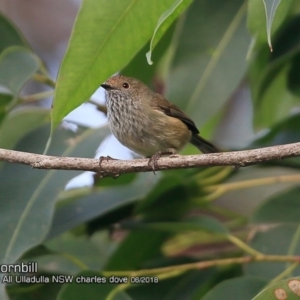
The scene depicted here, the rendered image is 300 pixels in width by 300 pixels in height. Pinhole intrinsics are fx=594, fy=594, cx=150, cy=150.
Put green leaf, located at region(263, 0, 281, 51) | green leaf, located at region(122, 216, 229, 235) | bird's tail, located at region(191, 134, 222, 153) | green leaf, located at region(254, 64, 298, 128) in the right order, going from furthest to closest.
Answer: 1. bird's tail, located at region(191, 134, 222, 153)
2. green leaf, located at region(254, 64, 298, 128)
3. green leaf, located at region(122, 216, 229, 235)
4. green leaf, located at region(263, 0, 281, 51)

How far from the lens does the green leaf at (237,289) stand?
2.70 metres

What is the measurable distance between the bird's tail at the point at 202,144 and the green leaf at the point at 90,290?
1.29 m

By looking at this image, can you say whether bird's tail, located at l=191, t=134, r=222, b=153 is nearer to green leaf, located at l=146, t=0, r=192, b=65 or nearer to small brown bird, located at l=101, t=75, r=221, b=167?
small brown bird, located at l=101, t=75, r=221, b=167

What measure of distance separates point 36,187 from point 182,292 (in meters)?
0.94

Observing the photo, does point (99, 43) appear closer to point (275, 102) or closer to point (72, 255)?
point (72, 255)

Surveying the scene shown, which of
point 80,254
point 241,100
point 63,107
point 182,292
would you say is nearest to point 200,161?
point 63,107

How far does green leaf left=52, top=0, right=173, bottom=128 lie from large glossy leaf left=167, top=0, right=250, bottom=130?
907mm

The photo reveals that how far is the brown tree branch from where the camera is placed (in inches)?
85.7

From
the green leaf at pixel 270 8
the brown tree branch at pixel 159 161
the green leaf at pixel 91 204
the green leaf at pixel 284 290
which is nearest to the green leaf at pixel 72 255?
the green leaf at pixel 91 204

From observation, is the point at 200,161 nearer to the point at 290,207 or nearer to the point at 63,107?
the point at 63,107

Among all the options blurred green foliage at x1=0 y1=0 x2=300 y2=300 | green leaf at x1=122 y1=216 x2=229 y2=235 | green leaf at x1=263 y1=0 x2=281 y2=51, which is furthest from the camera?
green leaf at x1=122 y1=216 x2=229 y2=235

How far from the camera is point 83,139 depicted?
3.44 meters

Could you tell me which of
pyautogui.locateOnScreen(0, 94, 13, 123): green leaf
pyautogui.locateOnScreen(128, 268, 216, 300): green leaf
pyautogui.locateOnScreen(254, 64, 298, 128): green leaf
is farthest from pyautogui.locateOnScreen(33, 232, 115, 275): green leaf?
pyautogui.locateOnScreen(254, 64, 298, 128): green leaf

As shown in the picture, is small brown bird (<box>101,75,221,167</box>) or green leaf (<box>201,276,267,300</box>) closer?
green leaf (<box>201,276,267,300</box>)
